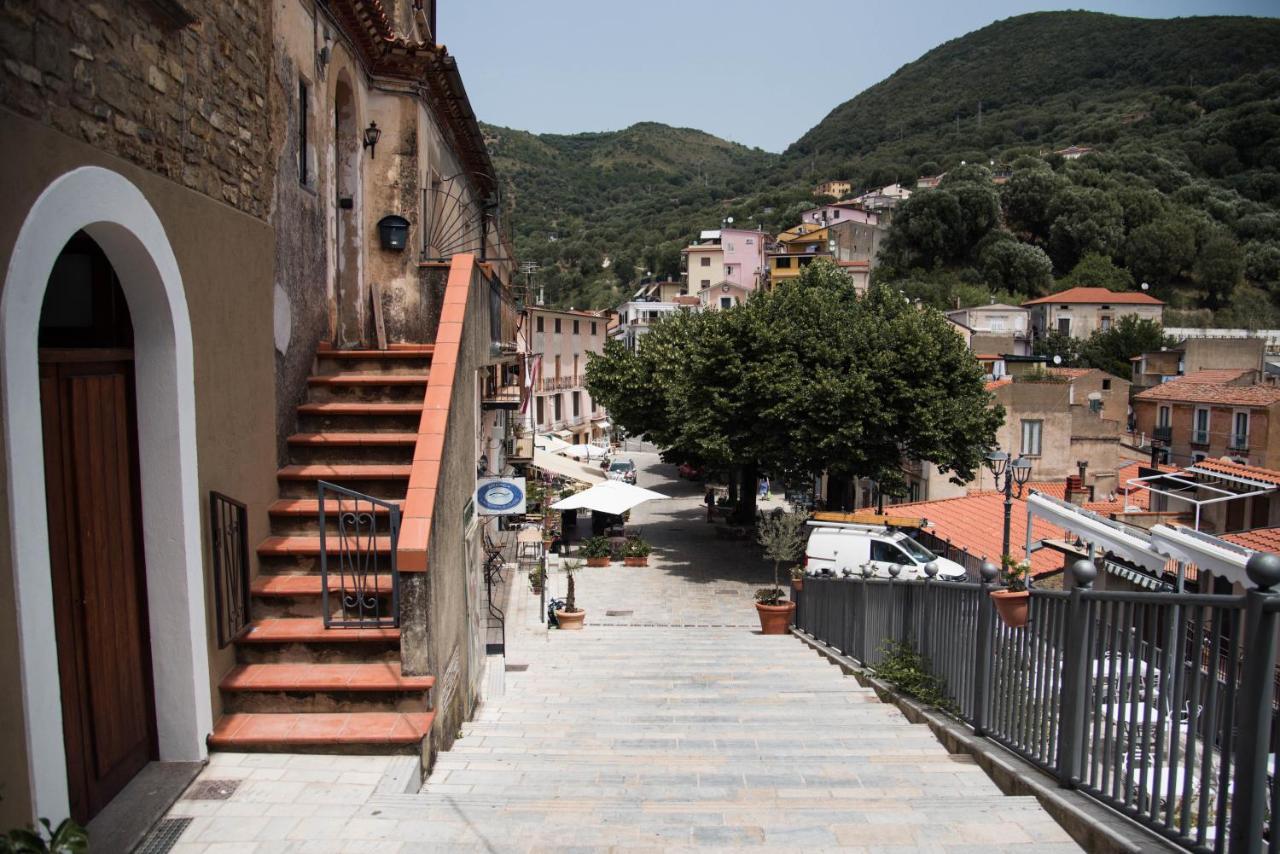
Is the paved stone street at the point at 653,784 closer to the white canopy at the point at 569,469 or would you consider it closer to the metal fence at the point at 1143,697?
the metal fence at the point at 1143,697

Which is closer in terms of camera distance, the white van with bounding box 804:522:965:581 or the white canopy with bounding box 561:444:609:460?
the white van with bounding box 804:522:965:581

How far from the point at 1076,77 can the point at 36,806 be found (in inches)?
7074

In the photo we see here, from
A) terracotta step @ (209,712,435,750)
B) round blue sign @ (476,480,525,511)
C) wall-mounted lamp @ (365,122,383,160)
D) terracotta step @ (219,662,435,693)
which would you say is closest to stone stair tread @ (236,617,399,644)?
terracotta step @ (219,662,435,693)

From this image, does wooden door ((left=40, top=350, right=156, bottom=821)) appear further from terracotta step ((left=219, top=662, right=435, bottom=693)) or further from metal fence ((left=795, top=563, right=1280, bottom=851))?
metal fence ((left=795, top=563, right=1280, bottom=851))

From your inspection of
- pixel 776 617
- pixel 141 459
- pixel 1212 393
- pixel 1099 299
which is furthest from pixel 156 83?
pixel 1099 299

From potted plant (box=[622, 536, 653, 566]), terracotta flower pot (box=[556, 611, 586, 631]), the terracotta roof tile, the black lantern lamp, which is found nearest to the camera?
the black lantern lamp

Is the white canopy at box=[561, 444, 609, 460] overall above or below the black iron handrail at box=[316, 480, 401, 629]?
below

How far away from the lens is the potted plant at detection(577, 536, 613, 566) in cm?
2552

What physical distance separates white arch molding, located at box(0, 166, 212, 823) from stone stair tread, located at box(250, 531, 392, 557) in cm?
110

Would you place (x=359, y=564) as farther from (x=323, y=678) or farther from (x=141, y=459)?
(x=141, y=459)

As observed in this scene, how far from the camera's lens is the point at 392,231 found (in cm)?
1016

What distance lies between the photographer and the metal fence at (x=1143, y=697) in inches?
130

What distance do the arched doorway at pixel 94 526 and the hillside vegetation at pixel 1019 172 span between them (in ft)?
116

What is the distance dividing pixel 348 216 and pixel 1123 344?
65956mm
